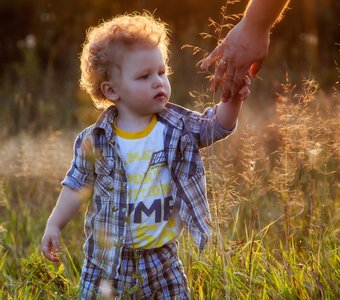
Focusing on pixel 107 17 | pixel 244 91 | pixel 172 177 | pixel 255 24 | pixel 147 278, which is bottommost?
pixel 147 278

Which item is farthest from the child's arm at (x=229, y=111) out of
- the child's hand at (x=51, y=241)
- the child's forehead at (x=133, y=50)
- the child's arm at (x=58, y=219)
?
the child's hand at (x=51, y=241)

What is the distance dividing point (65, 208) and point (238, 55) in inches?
35.7

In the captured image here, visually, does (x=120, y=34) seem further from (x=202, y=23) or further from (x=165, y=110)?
(x=202, y=23)

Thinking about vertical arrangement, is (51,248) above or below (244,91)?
below

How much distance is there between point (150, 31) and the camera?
9.27 feet

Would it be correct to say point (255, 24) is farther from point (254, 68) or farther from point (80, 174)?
point (80, 174)

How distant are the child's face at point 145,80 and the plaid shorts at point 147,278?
54cm

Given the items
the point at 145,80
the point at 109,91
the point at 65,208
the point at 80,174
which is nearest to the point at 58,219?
the point at 65,208

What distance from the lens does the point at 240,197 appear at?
344cm

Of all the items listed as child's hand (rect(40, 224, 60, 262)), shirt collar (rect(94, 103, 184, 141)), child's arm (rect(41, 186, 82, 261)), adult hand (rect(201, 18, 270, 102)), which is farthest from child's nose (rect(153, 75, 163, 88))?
child's hand (rect(40, 224, 60, 262))

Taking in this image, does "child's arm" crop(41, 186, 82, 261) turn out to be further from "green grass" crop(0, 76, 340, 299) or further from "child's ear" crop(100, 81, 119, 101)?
"child's ear" crop(100, 81, 119, 101)

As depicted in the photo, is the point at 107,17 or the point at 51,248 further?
the point at 107,17

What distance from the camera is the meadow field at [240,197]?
2844 mm

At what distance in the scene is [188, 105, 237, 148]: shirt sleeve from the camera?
278 centimetres
